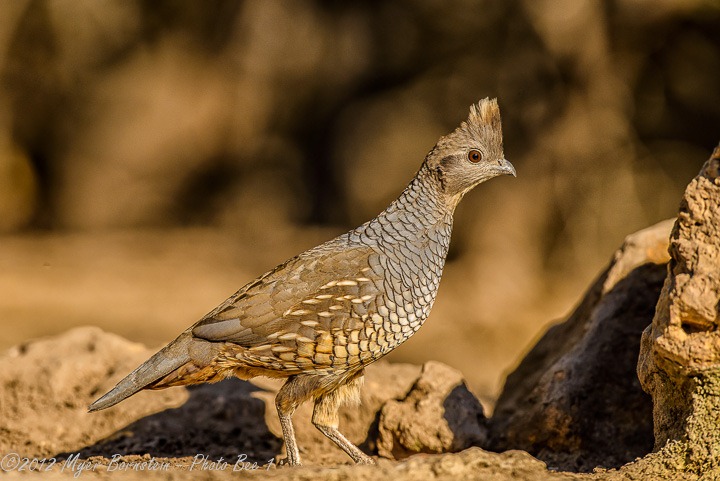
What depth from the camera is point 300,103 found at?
14367 millimetres

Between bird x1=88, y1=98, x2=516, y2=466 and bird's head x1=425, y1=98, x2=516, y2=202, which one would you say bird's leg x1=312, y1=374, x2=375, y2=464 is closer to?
bird x1=88, y1=98, x2=516, y2=466

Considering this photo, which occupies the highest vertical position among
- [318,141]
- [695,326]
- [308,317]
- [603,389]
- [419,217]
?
[318,141]

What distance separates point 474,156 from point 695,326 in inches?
71.8

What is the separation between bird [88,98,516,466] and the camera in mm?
5285

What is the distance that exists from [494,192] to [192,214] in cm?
485

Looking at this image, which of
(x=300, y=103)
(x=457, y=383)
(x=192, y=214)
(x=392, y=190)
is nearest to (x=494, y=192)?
(x=392, y=190)

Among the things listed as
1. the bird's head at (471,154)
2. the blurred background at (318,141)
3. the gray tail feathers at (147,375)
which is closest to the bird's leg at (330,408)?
the gray tail feathers at (147,375)

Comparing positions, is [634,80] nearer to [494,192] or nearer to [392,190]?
[494,192]

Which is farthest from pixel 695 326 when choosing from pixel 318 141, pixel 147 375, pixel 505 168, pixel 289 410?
pixel 318 141

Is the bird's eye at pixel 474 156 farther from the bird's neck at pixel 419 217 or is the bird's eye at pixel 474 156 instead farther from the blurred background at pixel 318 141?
the blurred background at pixel 318 141

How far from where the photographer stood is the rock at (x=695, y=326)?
14.5 ft

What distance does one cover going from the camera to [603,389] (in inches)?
234

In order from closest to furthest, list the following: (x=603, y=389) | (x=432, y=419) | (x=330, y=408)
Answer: (x=330, y=408) → (x=603, y=389) → (x=432, y=419)

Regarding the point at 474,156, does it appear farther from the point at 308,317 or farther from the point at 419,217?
the point at 308,317
